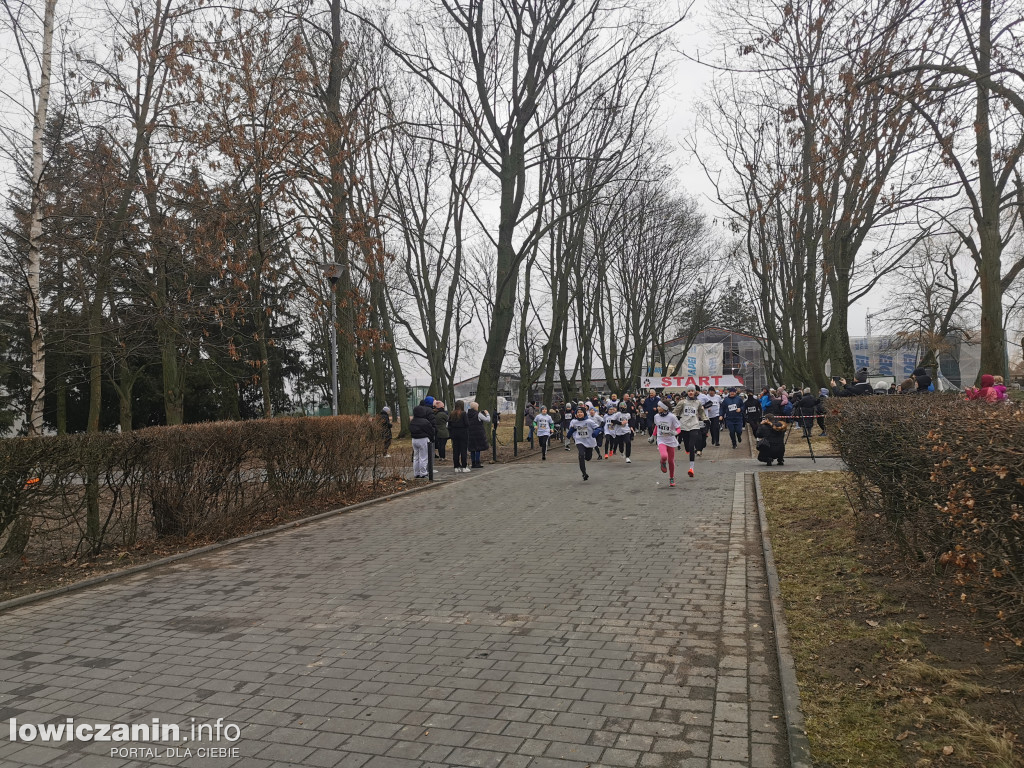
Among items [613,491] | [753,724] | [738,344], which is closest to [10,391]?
[613,491]

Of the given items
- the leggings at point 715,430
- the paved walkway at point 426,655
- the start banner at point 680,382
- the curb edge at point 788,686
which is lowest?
the paved walkway at point 426,655

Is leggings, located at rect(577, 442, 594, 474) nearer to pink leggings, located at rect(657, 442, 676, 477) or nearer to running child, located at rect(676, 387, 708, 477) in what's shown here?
pink leggings, located at rect(657, 442, 676, 477)

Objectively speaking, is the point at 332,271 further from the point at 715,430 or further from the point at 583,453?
the point at 715,430

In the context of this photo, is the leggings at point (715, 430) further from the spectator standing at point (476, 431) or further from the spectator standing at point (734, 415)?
the spectator standing at point (476, 431)

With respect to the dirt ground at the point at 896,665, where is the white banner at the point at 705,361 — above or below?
above

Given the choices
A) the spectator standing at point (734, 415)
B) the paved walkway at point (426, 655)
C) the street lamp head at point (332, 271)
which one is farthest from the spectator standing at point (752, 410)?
the paved walkway at point (426, 655)

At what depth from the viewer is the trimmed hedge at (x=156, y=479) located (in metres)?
7.46

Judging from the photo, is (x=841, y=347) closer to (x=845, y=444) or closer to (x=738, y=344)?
(x=845, y=444)

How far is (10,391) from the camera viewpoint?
29031 millimetres

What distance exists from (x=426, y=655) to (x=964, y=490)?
348 cm

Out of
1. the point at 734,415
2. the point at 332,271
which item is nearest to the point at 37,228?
the point at 332,271

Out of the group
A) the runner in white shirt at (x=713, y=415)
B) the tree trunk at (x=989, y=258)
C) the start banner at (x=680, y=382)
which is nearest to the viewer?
the tree trunk at (x=989, y=258)

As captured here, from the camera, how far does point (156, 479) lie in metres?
8.79

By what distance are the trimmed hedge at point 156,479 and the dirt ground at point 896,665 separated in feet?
23.3
